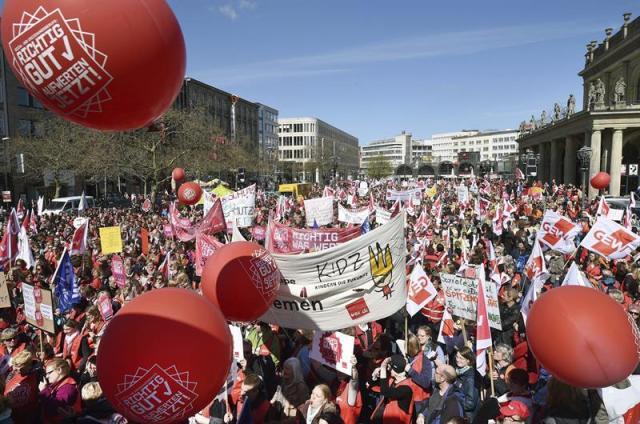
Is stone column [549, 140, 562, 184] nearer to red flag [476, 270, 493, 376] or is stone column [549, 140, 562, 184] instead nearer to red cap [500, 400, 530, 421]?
red flag [476, 270, 493, 376]

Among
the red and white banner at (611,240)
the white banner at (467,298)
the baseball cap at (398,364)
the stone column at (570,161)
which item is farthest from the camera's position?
the stone column at (570,161)

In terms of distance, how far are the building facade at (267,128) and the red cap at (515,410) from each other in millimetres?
100048

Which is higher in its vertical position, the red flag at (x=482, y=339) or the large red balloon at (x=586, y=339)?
the large red balloon at (x=586, y=339)

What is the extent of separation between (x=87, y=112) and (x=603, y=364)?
396 cm

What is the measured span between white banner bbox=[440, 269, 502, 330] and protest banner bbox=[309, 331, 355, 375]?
1.94 m

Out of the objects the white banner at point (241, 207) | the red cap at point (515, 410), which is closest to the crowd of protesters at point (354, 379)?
the red cap at point (515, 410)

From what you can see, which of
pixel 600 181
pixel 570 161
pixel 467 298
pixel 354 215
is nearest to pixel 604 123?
pixel 570 161

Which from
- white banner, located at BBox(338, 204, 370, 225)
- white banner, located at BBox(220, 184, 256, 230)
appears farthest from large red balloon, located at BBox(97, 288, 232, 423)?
white banner, located at BBox(220, 184, 256, 230)

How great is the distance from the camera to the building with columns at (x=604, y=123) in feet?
127

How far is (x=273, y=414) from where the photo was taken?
4949mm

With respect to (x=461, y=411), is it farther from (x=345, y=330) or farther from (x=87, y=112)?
(x=87, y=112)

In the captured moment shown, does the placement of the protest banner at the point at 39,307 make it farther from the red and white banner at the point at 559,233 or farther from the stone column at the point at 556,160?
the stone column at the point at 556,160

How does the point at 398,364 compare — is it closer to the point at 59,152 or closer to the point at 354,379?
the point at 354,379

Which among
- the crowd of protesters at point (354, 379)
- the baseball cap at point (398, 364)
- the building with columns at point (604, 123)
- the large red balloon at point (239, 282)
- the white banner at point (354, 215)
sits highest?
the building with columns at point (604, 123)
